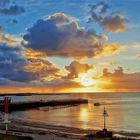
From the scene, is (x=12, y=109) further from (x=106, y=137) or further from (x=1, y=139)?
(x=1, y=139)

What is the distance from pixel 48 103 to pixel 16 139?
152m

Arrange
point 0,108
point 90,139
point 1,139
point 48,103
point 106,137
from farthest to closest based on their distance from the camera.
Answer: point 48,103 < point 0,108 < point 106,137 < point 90,139 < point 1,139

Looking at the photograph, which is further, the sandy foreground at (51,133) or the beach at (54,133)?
the beach at (54,133)

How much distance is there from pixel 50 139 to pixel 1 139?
11.3 meters

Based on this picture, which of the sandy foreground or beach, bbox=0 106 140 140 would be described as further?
beach, bbox=0 106 140 140

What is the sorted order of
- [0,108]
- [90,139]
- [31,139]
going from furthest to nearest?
1. [0,108]
2. [90,139]
3. [31,139]

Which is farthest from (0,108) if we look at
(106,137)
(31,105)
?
(106,137)

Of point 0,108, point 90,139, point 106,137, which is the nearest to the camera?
point 90,139

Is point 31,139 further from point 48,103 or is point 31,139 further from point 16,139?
point 48,103

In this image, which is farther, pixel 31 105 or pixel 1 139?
pixel 31 105

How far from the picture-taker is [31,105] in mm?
182125

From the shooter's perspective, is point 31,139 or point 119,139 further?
→ point 119,139

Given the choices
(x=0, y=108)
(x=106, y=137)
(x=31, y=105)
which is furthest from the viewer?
(x=31, y=105)

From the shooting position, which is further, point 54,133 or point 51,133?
point 54,133
